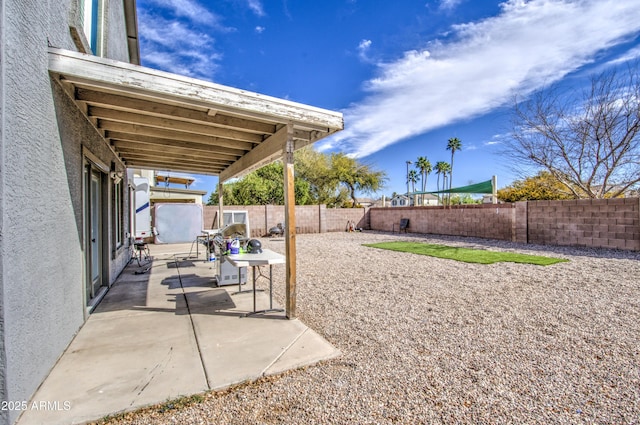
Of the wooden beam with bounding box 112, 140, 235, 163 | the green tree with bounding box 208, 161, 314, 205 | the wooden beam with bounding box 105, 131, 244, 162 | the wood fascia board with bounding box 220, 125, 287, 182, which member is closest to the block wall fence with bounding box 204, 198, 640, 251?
the green tree with bounding box 208, 161, 314, 205

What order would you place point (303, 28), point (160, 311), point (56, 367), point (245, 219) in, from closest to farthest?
point (56, 367) → point (160, 311) → point (303, 28) → point (245, 219)

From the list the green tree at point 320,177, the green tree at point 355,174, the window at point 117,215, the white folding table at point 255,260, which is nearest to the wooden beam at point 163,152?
the window at point 117,215

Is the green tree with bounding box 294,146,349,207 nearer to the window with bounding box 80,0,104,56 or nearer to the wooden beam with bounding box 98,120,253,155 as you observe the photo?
the wooden beam with bounding box 98,120,253,155

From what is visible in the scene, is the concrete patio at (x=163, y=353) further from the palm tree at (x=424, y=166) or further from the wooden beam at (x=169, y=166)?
the palm tree at (x=424, y=166)

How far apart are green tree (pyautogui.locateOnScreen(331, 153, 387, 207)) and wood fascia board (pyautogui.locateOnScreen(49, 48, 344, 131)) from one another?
2099 cm

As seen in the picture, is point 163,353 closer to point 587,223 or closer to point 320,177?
point 587,223

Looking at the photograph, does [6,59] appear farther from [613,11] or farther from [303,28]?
[613,11]

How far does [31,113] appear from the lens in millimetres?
2205

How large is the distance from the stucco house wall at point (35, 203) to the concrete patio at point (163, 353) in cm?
20

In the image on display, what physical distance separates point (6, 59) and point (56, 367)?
2.32 metres

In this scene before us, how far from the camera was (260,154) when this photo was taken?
522cm

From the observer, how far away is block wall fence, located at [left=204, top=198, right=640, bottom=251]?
8727 mm

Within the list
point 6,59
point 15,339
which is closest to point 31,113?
point 6,59

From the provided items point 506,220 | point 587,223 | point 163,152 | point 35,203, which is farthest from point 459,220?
point 35,203
